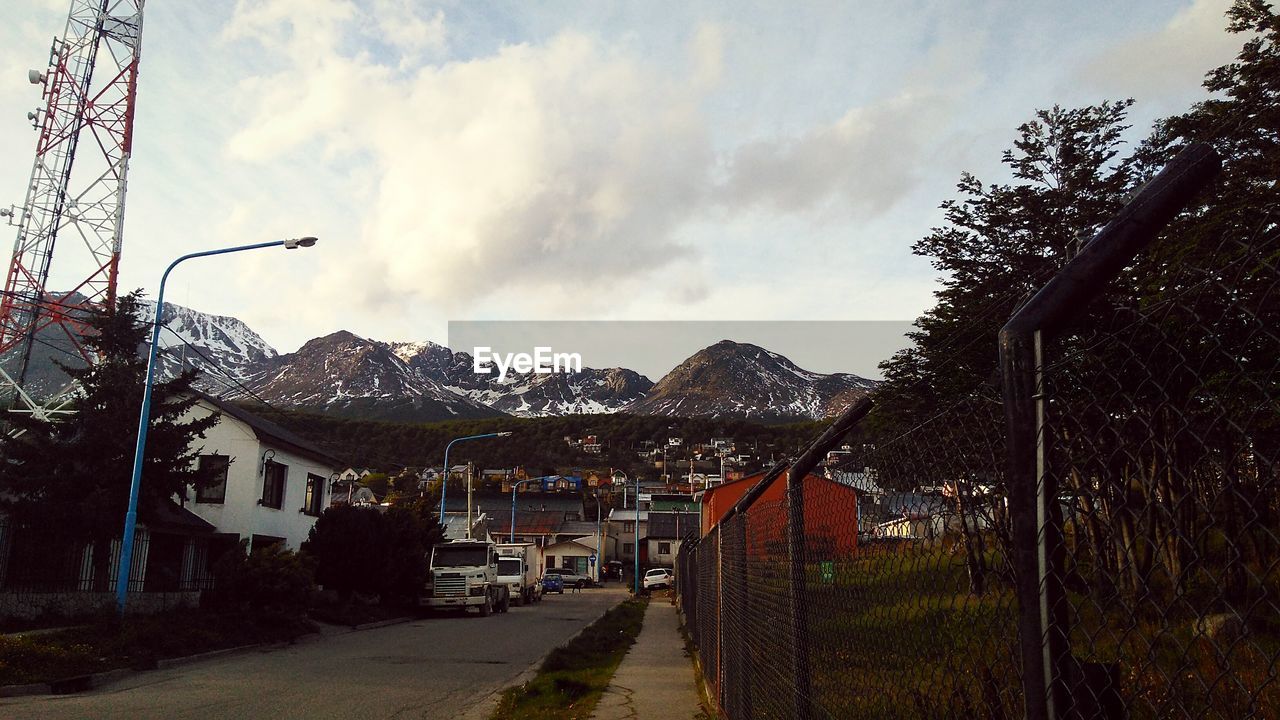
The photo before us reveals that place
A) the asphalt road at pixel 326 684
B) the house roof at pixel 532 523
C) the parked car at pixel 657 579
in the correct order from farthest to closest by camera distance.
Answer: the house roof at pixel 532 523 → the parked car at pixel 657 579 → the asphalt road at pixel 326 684

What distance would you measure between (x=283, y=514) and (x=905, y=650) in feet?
102

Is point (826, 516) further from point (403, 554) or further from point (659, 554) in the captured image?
point (659, 554)

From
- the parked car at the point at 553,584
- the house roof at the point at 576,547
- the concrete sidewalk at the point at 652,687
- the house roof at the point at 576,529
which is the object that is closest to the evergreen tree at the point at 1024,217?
the concrete sidewalk at the point at 652,687

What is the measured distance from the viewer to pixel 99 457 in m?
19.2

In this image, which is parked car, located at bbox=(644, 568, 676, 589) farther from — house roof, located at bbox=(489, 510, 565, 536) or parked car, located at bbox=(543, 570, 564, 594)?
house roof, located at bbox=(489, 510, 565, 536)

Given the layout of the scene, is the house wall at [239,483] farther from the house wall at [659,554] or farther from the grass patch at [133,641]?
the house wall at [659,554]

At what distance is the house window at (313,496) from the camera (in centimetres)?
3344

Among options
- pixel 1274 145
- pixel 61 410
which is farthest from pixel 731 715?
pixel 61 410

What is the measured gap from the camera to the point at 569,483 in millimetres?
124000

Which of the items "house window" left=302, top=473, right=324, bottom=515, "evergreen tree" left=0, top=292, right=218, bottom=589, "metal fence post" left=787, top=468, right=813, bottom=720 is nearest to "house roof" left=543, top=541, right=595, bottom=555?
"house window" left=302, top=473, right=324, bottom=515

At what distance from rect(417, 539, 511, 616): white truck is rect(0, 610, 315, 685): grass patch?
917cm

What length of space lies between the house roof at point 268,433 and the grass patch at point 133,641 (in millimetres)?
8019

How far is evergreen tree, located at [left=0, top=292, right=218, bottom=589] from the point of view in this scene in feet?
61.1

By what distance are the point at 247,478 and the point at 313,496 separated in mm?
5974
